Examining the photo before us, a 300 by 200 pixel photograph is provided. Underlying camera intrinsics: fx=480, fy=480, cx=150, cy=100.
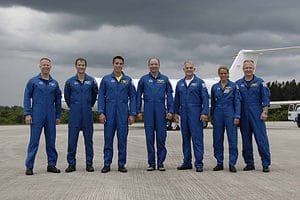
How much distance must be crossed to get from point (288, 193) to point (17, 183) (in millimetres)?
3930

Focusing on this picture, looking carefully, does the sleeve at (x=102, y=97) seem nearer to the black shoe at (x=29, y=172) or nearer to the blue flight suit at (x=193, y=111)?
the blue flight suit at (x=193, y=111)

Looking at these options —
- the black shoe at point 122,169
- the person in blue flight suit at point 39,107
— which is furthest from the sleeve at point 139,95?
the person in blue flight suit at point 39,107

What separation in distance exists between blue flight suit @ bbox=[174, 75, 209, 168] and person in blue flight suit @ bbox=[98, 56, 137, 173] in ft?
3.07

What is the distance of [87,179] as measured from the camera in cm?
757

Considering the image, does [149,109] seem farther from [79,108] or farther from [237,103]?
[237,103]

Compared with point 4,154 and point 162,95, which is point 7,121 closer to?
point 4,154

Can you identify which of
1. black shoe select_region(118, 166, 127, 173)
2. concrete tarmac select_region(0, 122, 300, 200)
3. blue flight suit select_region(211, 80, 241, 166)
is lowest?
concrete tarmac select_region(0, 122, 300, 200)

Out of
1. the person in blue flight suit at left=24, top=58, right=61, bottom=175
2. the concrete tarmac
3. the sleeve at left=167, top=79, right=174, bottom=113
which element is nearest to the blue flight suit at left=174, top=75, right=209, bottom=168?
the sleeve at left=167, top=79, right=174, bottom=113

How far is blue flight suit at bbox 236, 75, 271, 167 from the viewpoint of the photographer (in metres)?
8.88

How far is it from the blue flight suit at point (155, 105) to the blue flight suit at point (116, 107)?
0.25 metres

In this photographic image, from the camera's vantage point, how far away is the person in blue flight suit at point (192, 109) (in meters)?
8.80

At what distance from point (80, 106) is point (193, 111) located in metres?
2.06

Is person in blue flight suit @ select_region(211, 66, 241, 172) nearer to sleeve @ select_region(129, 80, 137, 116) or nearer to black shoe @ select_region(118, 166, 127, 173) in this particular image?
sleeve @ select_region(129, 80, 137, 116)

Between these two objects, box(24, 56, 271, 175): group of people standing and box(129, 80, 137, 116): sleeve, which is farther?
box(129, 80, 137, 116): sleeve
